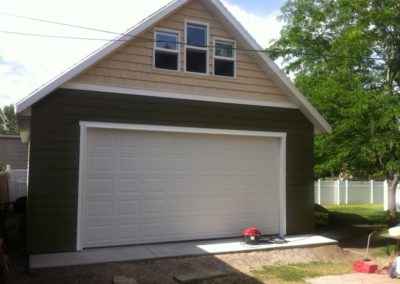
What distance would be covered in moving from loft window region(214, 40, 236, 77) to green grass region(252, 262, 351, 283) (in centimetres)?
471

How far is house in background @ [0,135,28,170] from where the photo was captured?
24312 millimetres

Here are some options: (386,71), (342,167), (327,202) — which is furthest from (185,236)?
(327,202)

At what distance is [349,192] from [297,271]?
1757cm

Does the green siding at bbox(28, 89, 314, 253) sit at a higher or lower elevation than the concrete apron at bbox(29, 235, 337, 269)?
higher

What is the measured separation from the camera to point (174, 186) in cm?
1040

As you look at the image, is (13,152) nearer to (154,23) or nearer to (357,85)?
(154,23)

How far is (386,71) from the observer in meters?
14.8

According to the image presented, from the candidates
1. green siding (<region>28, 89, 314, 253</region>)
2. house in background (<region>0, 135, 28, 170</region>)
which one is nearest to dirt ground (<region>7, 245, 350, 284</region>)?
green siding (<region>28, 89, 314, 253</region>)

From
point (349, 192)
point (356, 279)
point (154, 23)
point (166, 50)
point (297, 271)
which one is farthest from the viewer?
point (349, 192)

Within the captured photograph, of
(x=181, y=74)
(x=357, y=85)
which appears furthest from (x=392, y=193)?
(x=181, y=74)

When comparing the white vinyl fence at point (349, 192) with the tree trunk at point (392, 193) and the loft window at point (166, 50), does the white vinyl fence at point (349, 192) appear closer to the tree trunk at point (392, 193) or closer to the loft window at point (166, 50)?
the tree trunk at point (392, 193)

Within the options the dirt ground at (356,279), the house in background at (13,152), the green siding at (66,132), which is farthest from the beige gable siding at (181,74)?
the house in background at (13,152)

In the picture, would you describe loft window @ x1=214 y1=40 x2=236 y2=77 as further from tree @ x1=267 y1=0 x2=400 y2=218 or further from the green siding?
tree @ x1=267 y1=0 x2=400 y2=218

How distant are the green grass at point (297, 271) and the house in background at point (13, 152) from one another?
1926 centimetres
